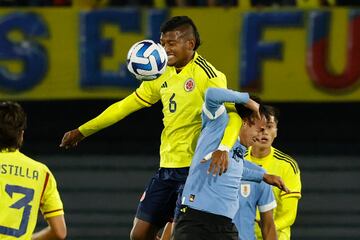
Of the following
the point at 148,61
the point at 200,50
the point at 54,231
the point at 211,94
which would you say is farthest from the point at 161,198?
the point at 200,50

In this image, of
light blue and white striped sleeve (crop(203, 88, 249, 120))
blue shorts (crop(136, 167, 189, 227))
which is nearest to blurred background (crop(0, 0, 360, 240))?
blue shorts (crop(136, 167, 189, 227))

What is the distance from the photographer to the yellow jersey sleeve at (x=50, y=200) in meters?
6.24

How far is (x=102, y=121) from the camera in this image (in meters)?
8.50

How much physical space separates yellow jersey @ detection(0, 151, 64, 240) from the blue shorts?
7.48ft

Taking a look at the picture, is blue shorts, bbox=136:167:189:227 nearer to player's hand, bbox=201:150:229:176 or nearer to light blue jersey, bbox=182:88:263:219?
light blue jersey, bbox=182:88:263:219

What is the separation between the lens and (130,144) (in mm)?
16094

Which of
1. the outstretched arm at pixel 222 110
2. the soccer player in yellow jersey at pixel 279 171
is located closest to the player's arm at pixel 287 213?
the soccer player in yellow jersey at pixel 279 171

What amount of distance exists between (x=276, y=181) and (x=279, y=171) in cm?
128

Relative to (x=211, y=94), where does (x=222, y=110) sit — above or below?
below

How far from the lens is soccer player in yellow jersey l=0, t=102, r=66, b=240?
6.13m

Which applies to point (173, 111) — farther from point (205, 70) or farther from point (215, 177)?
point (215, 177)

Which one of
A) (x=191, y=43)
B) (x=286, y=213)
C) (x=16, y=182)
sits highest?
(x=191, y=43)

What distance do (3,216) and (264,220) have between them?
215 cm

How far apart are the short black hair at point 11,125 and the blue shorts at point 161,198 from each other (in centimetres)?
236
